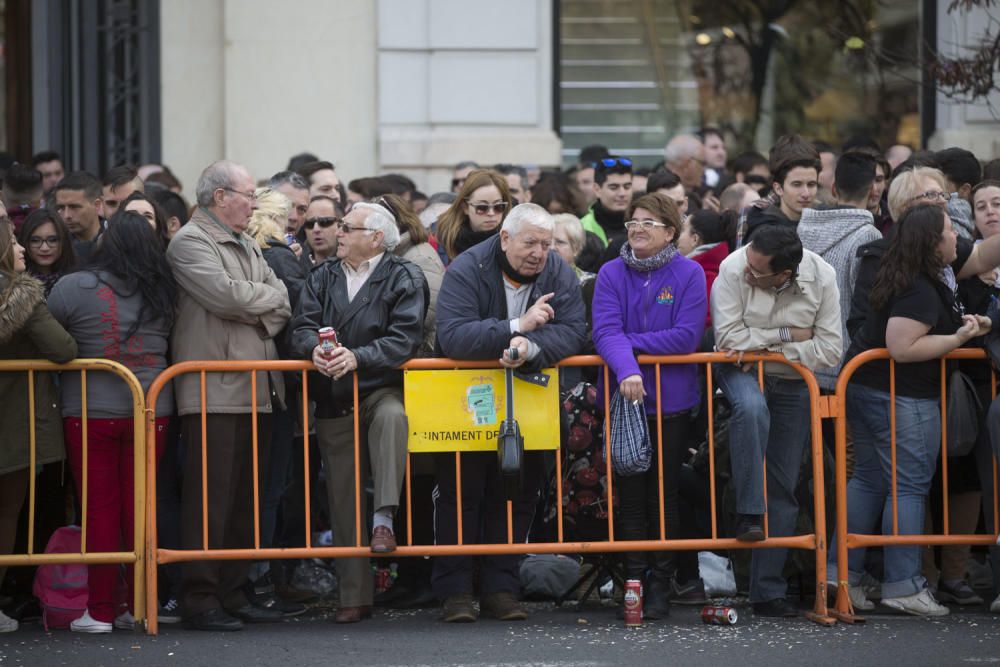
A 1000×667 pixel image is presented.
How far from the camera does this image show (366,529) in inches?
333

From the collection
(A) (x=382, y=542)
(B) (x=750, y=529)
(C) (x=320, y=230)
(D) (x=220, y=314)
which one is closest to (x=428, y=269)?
(C) (x=320, y=230)

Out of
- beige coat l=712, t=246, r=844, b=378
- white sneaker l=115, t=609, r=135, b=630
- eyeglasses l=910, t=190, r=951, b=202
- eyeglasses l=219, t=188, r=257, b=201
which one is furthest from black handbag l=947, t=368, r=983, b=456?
white sneaker l=115, t=609, r=135, b=630

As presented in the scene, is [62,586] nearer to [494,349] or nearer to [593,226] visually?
[494,349]

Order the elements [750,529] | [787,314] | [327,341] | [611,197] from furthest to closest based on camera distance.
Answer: [611,197]
[787,314]
[750,529]
[327,341]

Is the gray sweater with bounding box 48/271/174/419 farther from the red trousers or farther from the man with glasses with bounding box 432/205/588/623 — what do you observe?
the man with glasses with bounding box 432/205/588/623

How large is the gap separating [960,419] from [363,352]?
3.12 m

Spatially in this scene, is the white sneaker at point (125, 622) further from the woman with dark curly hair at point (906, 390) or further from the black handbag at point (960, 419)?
the black handbag at point (960, 419)

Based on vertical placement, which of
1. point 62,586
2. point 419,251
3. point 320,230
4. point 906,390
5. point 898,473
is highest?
point 320,230

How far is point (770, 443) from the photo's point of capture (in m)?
8.46

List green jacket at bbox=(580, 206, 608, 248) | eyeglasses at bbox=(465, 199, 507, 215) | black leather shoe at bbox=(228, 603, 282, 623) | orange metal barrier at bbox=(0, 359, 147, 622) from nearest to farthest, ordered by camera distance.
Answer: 1. orange metal barrier at bbox=(0, 359, 147, 622)
2. black leather shoe at bbox=(228, 603, 282, 623)
3. eyeglasses at bbox=(465, 199, 507, 215)
4. green jacket at bbox=(580, 206, 608, 248)

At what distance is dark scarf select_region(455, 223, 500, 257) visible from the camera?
9008 mm

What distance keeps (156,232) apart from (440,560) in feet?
7.47

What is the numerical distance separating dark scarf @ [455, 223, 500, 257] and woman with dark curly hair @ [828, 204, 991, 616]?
209 cm

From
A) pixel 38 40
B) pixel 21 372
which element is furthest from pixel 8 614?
pixel 38 40
